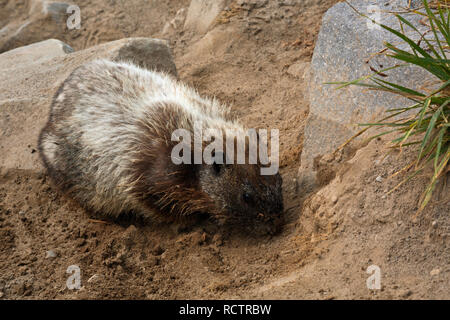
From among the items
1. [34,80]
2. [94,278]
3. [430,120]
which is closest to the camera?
[430,120]

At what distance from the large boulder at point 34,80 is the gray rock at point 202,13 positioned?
1319 millimetres

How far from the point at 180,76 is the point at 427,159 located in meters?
4.51

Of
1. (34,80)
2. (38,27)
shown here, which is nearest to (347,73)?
(34,80)

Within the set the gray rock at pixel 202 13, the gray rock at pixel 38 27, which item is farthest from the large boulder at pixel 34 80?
the gray rock at pixel 38 27

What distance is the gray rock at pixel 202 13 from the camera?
7.89 metres

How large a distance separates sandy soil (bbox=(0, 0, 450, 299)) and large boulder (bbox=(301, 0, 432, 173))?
0.84ft

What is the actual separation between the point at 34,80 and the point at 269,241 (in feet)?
13.0

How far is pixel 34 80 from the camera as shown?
6.62 m

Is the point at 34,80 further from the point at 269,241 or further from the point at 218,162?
the point at 269,241

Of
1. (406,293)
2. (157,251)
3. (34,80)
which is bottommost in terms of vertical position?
(157,251)

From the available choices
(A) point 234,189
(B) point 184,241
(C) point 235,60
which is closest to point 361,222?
(A) point 234,189

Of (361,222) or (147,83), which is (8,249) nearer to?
(147,83)

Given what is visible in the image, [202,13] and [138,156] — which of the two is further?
[202,13]

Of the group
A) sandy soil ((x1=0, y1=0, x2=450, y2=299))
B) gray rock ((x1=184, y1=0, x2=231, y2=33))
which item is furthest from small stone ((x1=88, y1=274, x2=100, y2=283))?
gray rock ((x1=184, y1=0, x2=231, y2=33))
